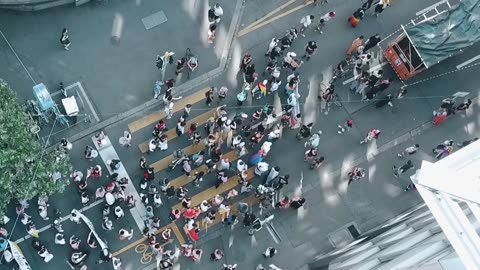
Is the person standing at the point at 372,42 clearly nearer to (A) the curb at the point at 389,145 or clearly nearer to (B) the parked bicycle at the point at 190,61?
(A) the curb at the point at 389,145

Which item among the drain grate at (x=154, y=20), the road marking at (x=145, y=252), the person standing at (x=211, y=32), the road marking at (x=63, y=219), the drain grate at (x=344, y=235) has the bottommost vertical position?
the drain grate at (x=344, y=235)

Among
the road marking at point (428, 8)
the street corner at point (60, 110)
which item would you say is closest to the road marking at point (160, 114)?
the street corner at point (60, 110)

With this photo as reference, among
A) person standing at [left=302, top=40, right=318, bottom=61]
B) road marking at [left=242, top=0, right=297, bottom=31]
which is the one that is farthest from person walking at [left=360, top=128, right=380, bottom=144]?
road marking at [left=242, top=0, right=297, bottom=31]

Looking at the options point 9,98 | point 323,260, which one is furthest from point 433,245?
point 9,98

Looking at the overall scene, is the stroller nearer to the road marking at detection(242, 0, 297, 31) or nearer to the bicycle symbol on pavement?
→ the bicycle symbol on pavement

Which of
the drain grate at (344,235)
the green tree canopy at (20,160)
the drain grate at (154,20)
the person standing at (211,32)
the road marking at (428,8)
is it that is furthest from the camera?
the road marking at (428,8)

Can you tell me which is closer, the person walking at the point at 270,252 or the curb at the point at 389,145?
the person walking at the point at 270,252

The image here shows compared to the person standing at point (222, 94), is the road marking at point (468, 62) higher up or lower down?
lower down
